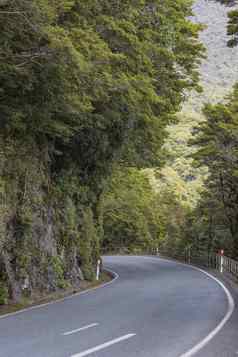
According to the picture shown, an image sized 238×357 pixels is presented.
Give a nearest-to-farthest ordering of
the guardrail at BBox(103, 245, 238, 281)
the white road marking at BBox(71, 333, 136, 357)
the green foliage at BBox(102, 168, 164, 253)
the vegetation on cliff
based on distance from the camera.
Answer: the white road marking at BBox(71, 333, 136, 357), the vegetation on cliff, the guardrail at BBox(103, 245, 238, 281), the green foliage at BBox(102, 168, 164, 253)

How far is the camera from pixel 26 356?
358 inches

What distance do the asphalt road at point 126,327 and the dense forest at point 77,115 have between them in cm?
306

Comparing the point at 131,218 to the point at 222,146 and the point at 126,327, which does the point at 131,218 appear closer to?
the point at 222,146

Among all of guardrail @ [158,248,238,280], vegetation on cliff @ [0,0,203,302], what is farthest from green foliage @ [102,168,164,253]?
vegetation on cliff @ [0,0,203,302]

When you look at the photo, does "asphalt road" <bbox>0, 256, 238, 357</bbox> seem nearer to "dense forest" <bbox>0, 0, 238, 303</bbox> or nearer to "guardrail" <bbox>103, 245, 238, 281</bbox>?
"dense forest" <bbox>0, 0, 238, 303</bbox>

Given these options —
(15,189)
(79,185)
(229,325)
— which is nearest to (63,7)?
(15,189)

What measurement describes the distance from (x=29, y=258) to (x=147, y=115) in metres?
8.33

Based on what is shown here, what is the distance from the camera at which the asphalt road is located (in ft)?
31.9

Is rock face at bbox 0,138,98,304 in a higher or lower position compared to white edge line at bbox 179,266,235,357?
higher

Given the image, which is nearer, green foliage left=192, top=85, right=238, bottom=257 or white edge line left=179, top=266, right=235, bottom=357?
white edge line left=179, top=266, right=235, bottom=357

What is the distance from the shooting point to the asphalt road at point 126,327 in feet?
31.9

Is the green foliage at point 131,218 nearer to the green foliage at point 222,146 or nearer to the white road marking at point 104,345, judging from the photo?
the green foliage at point 222,146

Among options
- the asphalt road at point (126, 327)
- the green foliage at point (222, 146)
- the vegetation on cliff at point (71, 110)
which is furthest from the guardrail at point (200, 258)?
the asphalt road at point (126, 327)

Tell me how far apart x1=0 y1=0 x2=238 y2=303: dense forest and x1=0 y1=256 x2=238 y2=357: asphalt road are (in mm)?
3056
